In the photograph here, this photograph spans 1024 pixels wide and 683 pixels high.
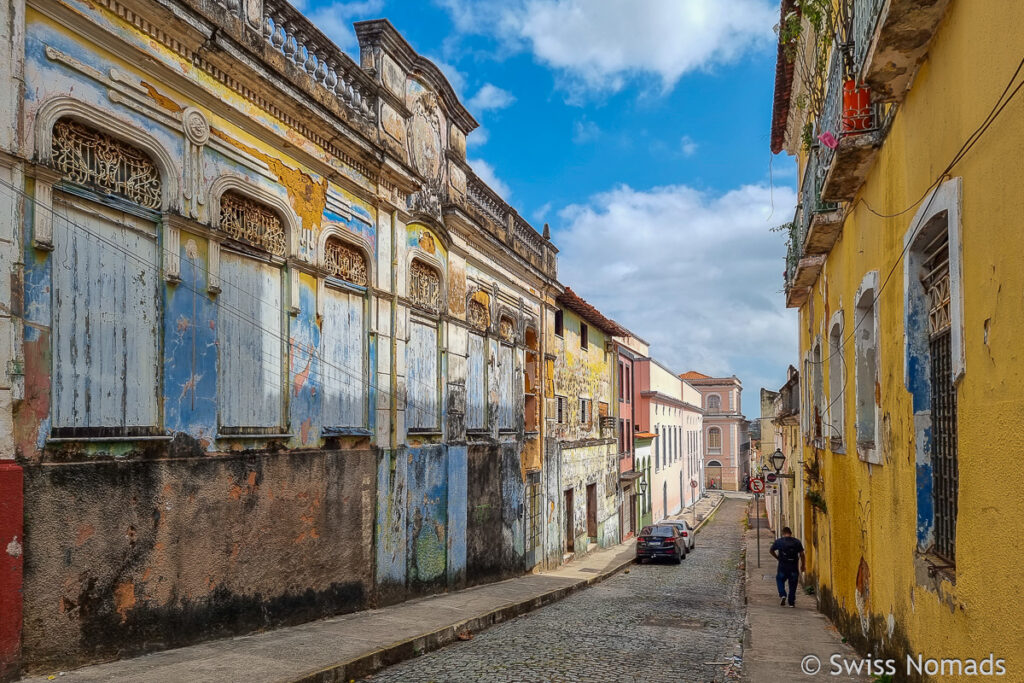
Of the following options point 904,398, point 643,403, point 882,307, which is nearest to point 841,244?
point 882,307

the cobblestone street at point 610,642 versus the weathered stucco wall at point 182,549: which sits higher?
the weathered stucco wall at point 182,549

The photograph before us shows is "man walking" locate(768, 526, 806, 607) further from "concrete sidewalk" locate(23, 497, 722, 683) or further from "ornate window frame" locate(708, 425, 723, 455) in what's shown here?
"ornate window frame" locate(708, 425, 723, 455)

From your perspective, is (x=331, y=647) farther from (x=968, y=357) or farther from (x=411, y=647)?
(x=968, y=357)

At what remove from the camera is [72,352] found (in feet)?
21.3

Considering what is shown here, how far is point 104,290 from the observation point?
22.3ft

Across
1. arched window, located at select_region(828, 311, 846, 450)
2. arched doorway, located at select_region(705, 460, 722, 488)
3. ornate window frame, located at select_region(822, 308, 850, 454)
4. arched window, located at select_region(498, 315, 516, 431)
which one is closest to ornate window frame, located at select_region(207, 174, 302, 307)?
ornate window frame, located at select_region(822, 308, 850, 454)

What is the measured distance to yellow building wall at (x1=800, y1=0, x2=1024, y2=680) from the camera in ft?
12.7

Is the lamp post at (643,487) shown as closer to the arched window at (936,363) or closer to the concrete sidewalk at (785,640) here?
the concrete sidewalk at (785,640)

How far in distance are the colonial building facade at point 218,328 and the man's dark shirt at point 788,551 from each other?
5479 mm

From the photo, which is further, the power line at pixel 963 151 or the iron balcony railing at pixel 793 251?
the iron balcony railing at pixel 793 251

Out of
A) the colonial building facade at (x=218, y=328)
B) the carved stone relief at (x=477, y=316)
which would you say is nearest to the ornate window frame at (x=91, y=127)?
the colonial building facade at (x=218, y=328)

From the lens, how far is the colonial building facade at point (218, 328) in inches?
243

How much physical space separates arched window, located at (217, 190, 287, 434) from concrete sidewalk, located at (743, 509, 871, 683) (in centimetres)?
575

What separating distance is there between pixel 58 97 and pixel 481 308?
10.2 meters
